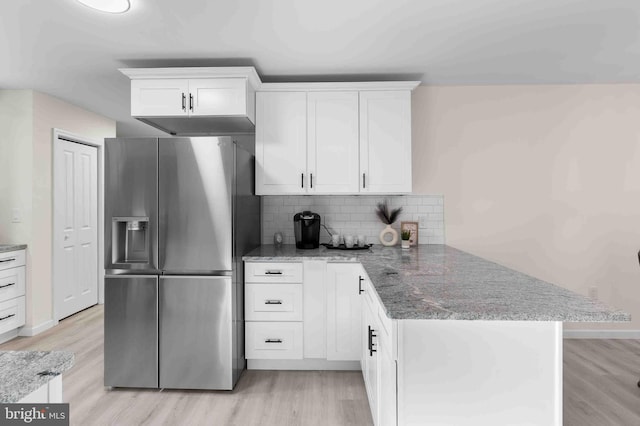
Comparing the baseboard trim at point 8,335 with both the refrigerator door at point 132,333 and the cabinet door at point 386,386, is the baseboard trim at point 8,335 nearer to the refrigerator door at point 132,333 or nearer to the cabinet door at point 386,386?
the refrigerator door at point 132,333

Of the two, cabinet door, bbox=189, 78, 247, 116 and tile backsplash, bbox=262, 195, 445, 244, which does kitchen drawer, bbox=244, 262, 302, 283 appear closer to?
tile backsplash, bbox=262, 195, 445, 244

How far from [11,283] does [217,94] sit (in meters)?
2.75

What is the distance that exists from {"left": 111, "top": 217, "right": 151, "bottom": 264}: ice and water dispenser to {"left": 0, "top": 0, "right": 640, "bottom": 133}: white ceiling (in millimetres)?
1266

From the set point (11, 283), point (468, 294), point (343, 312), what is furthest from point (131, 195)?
point (468, 294)

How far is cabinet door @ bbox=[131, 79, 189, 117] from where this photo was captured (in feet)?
9.40

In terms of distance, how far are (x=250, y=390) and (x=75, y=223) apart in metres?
3.15

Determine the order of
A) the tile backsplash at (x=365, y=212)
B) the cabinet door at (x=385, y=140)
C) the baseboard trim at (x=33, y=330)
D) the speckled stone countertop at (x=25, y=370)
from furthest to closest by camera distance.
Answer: the baseboard trim at (x=33, y=330), the tile backsplash at (x=365, y=212), the cabinet door at (x=385, y=140), the speckled stone countertop at (x=25, y=370)

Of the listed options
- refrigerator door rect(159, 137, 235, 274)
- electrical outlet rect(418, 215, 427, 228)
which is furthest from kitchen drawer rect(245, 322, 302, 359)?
electrical outlet rect(418, 215, 427, 228)

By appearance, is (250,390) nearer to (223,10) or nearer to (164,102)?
Result: (164,102)

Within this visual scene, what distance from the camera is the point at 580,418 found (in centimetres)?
223

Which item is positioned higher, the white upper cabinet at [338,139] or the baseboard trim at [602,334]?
the white upper cabinet at [338,139]

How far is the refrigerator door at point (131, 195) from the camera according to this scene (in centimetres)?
254

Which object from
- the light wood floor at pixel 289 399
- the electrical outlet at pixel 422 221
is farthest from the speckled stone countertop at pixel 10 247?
the electrical outlet at pixel 422 221

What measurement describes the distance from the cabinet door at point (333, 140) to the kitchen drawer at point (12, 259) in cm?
295
